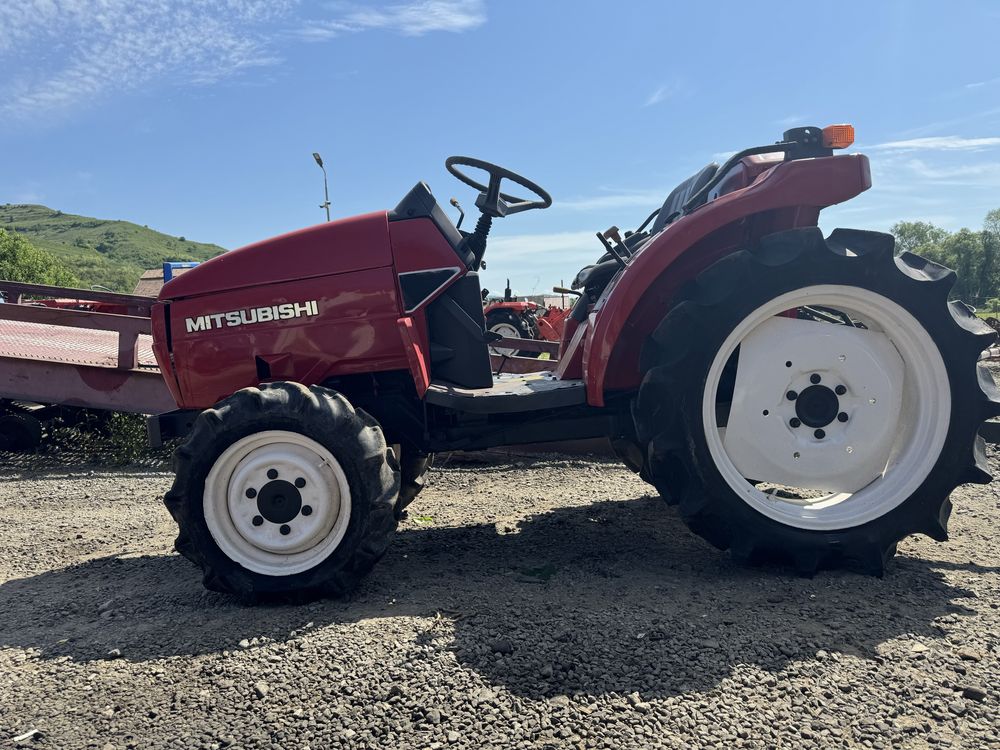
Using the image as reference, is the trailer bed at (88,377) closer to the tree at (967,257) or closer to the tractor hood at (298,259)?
the tractor hood at (298,259)

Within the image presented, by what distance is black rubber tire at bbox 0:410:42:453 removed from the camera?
19.9 ft

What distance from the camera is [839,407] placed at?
111 inches

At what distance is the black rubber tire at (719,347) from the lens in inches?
105

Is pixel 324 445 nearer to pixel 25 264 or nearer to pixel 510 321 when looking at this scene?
pixel 510 321

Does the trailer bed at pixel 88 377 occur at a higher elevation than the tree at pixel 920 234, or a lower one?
lower

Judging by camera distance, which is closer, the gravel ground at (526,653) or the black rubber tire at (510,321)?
the gravel ground at (526,653)

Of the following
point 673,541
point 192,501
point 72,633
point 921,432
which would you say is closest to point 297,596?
point 192,501

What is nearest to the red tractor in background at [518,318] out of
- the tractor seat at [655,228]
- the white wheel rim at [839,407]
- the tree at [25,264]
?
the tractor seat at [655,228]

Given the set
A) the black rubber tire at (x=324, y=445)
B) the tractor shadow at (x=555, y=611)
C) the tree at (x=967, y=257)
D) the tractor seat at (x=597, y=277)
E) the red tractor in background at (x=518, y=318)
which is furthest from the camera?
the tree at (x=967, y=257)

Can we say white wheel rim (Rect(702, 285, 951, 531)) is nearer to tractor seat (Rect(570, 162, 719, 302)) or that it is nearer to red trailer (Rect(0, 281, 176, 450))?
tractor seat (Rect(570, 162, 719, 302))

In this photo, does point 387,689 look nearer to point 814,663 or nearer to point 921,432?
point 814,663

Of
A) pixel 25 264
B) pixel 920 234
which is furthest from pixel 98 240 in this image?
pixel 920 234

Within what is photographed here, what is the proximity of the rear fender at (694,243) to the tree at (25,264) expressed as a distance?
64.3 m

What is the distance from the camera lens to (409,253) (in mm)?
3086
